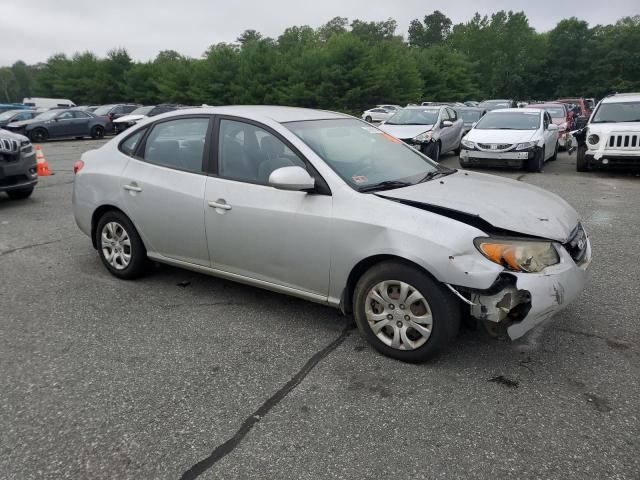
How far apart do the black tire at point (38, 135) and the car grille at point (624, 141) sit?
21.0m

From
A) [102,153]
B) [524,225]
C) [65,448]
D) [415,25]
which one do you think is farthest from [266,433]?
[415,25]

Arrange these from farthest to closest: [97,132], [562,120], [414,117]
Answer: [97,132], [562,120], [414,117]

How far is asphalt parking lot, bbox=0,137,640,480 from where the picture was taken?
2482 mm

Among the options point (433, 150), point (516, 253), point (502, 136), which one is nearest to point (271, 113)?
point (516, 253)

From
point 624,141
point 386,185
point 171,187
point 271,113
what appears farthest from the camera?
point 624,141

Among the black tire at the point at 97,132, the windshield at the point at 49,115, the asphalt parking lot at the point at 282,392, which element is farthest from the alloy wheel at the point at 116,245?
the black tire at the point at 97,132

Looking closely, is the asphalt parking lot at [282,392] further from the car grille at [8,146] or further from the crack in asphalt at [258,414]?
the car grille at [8,146]

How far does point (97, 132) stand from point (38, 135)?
2935 millimetres

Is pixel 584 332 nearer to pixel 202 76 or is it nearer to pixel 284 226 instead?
pixel 284 226

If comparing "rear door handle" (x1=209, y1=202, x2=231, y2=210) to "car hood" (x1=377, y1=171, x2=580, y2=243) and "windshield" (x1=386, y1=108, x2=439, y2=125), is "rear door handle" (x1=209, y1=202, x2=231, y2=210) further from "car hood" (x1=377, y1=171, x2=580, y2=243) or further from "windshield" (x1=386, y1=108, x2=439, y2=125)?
"windshield" (x1=386, y1=108, x2=439, y2=125)

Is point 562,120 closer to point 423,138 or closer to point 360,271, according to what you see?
point 423,138

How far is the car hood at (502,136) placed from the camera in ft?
40.1

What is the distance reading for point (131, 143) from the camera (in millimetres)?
4789

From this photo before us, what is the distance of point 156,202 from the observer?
4.38 m
